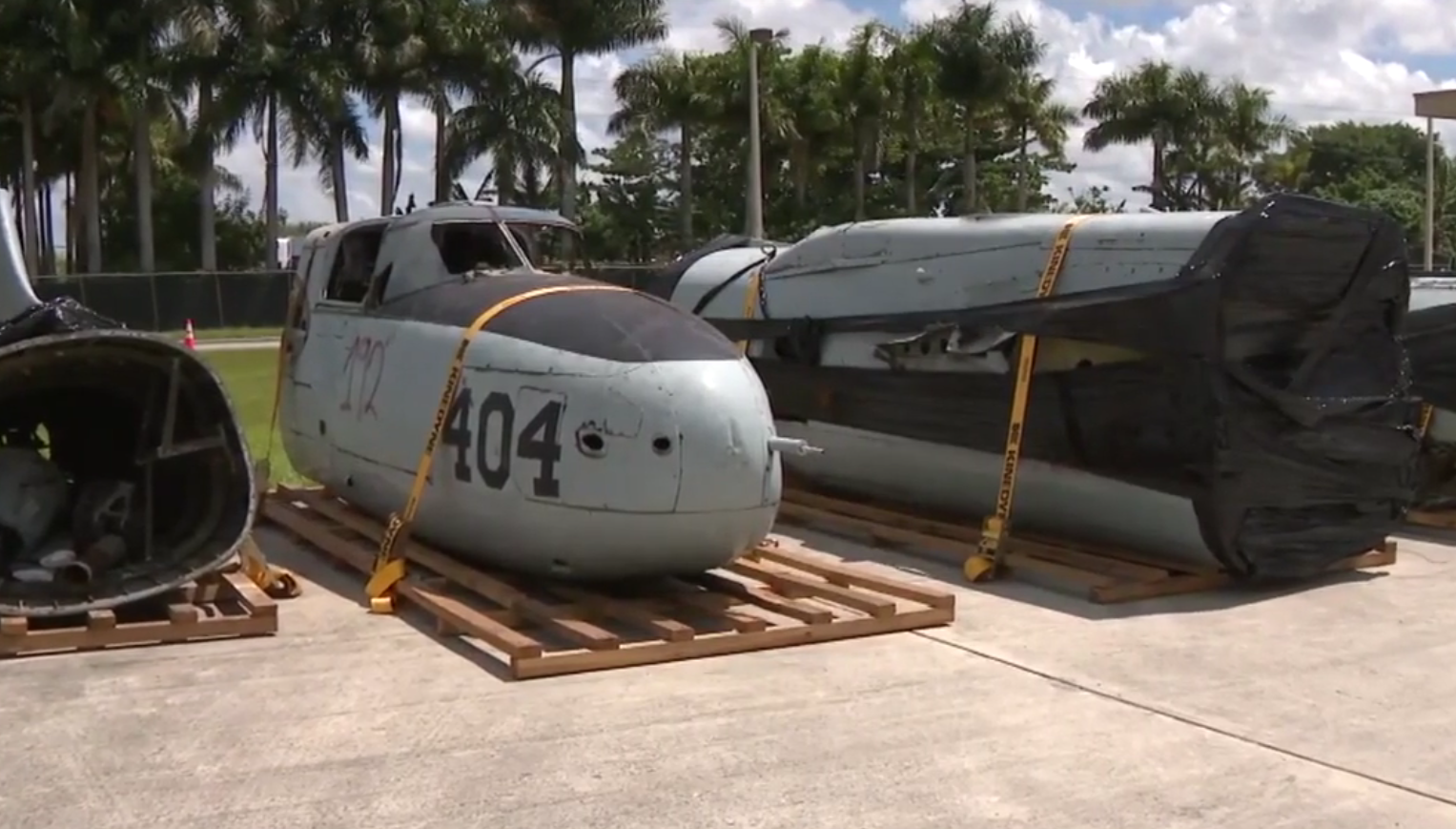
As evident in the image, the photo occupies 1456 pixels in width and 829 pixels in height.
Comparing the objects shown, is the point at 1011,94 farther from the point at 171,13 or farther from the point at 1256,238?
the point at 1256,238

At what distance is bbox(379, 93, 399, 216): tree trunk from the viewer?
145 feet

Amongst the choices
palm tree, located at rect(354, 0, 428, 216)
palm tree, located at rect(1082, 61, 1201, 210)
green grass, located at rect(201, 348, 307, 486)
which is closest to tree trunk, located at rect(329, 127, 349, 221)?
palm tree, located at rect(354, 0, 428, 216)

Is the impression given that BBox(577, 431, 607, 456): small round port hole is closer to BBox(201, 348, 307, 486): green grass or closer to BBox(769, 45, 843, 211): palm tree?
BBox(201, 348, 307, 486): green grass

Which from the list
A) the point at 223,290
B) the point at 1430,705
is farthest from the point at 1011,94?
the point at 1430,705

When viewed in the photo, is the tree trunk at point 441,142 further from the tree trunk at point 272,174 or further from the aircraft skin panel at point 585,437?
the aircraft skin panel at point 585,437

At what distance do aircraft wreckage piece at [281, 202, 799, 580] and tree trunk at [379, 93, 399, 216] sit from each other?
36.0m

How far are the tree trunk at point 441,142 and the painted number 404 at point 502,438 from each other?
36958 mm

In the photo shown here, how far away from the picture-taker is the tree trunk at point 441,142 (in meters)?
43.9

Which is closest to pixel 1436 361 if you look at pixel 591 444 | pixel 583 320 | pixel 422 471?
pixel 583 320

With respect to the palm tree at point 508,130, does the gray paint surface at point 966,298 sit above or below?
below

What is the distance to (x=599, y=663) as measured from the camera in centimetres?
685

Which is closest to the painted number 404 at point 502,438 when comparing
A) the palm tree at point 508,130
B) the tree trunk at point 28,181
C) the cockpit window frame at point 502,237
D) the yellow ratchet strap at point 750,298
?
the cockpit window frame at point 502,237

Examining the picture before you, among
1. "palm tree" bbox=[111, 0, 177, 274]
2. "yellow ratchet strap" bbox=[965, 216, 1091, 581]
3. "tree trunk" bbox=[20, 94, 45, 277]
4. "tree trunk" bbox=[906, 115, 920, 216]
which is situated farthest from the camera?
"tree trunk" bbox=[906, 115, 920, 216]

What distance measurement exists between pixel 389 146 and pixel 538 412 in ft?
127
